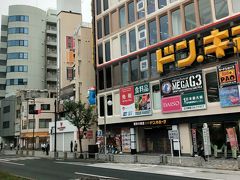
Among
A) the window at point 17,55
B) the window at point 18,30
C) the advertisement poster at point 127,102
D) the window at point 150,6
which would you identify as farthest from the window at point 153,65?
the window at point 18,30

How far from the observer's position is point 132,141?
37844mm

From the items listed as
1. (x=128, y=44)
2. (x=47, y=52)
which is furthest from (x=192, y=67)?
(x=47, y=52)

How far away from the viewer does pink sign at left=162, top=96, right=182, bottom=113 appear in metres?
31.7

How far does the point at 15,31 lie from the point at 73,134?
5091 centimetres

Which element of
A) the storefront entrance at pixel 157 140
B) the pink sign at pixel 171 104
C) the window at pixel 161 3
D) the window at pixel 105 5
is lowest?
the storefront entrance at pixel 157 140

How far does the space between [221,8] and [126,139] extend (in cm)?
1880

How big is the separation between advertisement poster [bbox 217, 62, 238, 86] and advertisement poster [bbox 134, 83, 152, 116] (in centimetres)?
938

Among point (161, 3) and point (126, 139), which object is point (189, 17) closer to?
point (161, 3)

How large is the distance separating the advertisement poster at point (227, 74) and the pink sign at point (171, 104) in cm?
505

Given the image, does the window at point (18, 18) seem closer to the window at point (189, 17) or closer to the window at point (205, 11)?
the window at point (189, 17)

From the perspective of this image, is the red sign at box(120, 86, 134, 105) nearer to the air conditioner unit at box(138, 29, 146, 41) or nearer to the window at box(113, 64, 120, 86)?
the window at box(113, 64, 120, 86)

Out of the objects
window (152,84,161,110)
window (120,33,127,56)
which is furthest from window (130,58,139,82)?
window (152,84,161,110)

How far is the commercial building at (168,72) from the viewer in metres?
27.9

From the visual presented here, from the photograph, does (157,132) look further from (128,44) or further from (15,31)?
(15,31)
